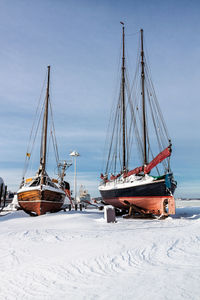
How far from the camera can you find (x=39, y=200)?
69.3ft

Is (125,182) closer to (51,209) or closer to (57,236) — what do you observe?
(51,209)

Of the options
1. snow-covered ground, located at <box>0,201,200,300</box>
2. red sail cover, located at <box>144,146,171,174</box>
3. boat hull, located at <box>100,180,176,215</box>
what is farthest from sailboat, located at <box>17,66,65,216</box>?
snow-covered ground, located at <box>0,201,200,300</box>

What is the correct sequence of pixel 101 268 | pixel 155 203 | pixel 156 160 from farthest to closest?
pixel 156 160, pixel 155 203, pixel 101 268

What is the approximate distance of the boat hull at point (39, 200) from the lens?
69.4ft

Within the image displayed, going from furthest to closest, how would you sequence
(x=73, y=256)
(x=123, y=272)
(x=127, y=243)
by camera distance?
(x=127, y=243), (x=73, y=256), (x=123, y=272)

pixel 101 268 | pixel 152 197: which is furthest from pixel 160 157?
pixel 101 268

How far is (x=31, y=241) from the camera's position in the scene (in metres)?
8.14

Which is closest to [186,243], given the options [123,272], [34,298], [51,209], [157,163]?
[123,272]

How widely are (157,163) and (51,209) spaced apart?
11952mm

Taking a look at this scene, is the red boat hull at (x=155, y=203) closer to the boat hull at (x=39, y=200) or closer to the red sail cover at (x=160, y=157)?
the red sail cover at (x=160, y=157)

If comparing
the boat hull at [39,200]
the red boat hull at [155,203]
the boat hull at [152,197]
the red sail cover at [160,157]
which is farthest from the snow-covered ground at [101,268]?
the boat hull at [39,200]

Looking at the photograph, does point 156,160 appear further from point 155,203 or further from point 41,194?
point 41,194

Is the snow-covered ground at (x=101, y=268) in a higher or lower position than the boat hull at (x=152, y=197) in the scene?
lower

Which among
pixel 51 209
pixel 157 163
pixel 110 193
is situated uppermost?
pixel 157 163
